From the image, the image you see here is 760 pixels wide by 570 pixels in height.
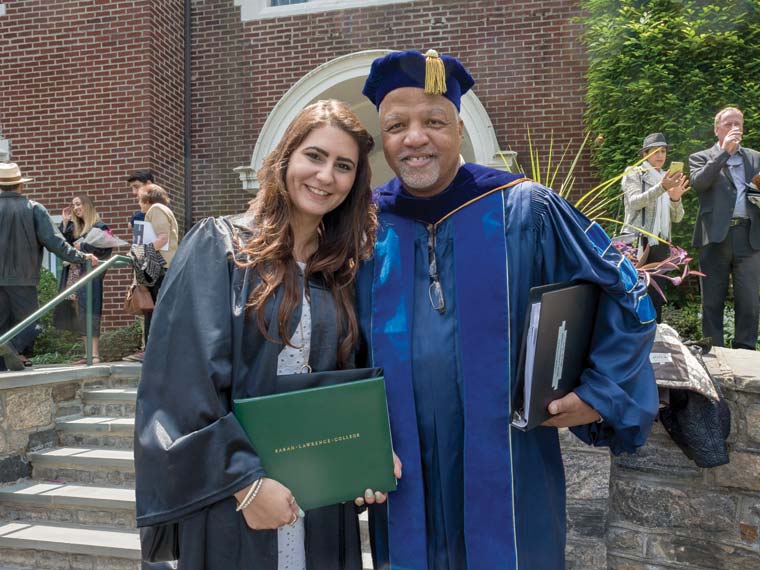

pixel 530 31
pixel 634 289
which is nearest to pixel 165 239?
pixel 634 289

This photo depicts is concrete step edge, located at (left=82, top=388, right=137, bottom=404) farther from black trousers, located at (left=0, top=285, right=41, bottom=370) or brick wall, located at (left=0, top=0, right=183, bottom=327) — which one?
brick wall, located at (left=0, top=0, right=183, bottom=327)

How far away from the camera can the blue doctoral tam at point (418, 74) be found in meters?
1.94

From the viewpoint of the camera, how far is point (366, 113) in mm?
9141

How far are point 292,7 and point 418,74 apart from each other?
710 centimetres

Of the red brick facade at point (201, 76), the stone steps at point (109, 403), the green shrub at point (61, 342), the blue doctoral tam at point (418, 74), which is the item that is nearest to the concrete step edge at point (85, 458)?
the stone steps at point (109, 403)

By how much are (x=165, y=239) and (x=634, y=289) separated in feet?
14.9

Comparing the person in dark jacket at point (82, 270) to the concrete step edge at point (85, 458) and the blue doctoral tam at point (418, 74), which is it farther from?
the blue doctoral tam at point (418, 74)

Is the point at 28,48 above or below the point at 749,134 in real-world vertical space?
above

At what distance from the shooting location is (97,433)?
4.71m

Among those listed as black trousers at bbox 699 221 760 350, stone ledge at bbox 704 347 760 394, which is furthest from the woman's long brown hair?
black trousers at bbox 699 221 760 350

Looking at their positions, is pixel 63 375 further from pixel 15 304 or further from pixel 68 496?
pixel 68 496

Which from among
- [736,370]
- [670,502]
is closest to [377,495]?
[670,502]

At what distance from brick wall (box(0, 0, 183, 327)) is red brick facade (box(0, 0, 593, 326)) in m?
0.02

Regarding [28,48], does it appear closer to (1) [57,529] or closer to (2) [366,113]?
(2) [366,113]
